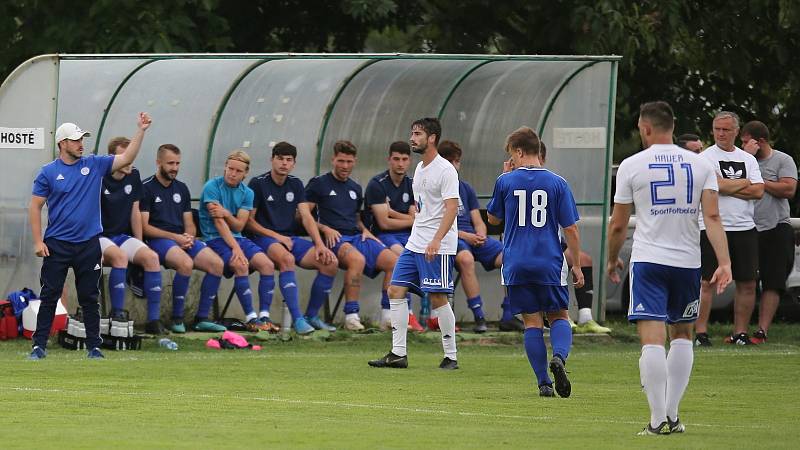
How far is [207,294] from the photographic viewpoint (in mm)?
17328

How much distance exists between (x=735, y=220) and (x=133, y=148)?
5926 millimetres

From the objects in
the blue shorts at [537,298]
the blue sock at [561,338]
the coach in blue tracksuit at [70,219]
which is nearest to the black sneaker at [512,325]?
the coach in blue tracksuit at [70,219]

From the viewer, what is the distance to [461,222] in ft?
60.3

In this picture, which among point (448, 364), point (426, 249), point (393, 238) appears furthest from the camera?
point (393, 238)

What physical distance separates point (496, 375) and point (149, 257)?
14.9ft

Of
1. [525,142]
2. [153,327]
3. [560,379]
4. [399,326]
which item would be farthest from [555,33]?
[560,379]

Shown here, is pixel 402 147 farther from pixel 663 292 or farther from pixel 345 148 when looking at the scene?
pixel 663 292

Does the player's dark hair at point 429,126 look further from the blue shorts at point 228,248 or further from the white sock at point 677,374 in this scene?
the white sock at point 677,374

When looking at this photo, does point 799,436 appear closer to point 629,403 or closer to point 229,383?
point 629,403

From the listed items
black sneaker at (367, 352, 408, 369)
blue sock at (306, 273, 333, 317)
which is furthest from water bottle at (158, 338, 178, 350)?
black sneaker at (367, 352, 408, 369)

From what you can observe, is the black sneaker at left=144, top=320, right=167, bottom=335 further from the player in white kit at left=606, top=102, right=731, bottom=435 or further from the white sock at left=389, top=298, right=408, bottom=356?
the player in white kit at left=606, top=102, right=731, bottom=435

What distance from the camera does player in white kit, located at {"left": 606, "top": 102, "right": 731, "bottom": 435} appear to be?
964cm

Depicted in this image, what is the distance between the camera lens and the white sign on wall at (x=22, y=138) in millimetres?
17469

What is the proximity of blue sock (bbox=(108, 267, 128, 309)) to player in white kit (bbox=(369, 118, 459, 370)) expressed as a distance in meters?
3.17
